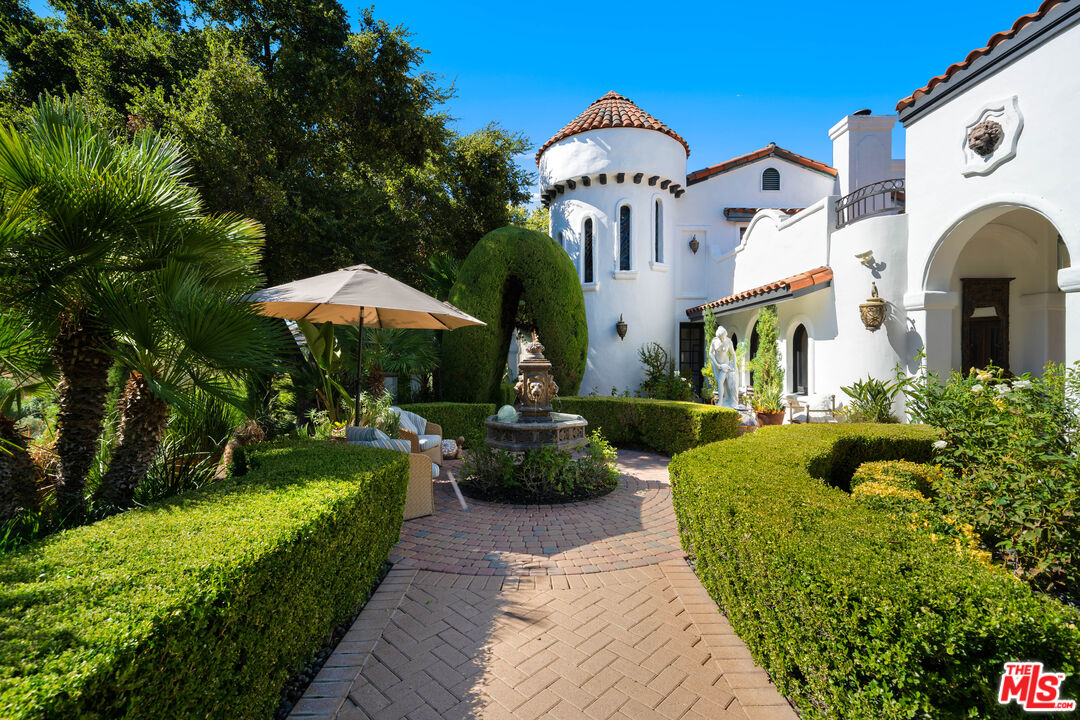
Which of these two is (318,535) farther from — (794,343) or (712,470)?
(794,343)

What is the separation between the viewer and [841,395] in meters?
10.4

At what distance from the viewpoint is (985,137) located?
302 inches

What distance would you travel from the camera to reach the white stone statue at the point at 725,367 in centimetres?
1188

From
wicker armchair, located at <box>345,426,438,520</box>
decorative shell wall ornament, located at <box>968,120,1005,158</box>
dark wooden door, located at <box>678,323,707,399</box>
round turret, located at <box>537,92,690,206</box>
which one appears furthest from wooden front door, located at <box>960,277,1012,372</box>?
wicker armchair, located at <box>345,426,438,520</box>

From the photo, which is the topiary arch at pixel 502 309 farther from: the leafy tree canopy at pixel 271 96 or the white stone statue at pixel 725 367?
the white stone statue at pixel 725 367

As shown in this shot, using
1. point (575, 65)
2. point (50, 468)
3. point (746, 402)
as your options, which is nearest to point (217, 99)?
point (575, 65)

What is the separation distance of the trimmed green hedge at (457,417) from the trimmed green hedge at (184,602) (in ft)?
18.4

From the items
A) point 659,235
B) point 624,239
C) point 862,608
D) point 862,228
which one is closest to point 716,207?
point 659,235

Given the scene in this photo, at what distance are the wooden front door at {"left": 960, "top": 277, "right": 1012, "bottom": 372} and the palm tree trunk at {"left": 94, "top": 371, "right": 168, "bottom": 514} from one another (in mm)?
13775

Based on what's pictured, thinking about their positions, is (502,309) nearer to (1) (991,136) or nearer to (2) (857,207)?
(2) (857,207)

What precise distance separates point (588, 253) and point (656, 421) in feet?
24.4

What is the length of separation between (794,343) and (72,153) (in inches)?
548

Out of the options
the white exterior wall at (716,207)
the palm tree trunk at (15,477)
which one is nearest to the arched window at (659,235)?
the white exterior wall at (716,207)

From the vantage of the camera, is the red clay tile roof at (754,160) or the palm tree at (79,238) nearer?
the palm tree at (79,238)
